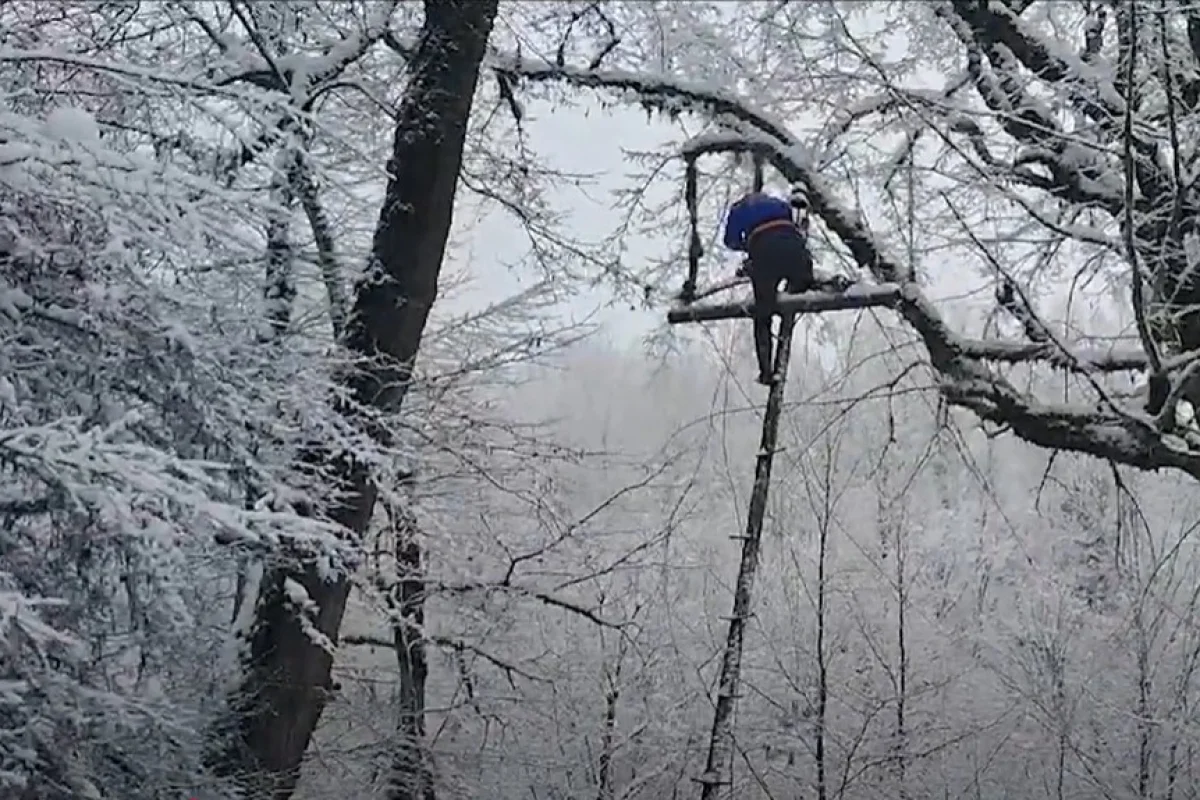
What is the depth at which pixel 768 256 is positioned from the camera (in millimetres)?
5047

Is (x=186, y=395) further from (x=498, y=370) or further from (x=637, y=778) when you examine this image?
(x=637, y=778)

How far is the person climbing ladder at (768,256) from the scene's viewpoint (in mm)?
5066

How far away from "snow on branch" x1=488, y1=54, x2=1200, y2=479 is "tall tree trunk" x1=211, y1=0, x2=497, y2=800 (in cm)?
154

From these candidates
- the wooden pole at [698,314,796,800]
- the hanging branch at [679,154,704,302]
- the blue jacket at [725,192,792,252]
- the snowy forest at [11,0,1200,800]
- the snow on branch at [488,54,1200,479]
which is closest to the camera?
the snowy forest at [11,0,1200,800]

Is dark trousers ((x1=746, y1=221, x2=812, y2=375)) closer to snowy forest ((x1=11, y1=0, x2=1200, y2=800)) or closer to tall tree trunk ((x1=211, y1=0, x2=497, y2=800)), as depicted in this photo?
snowy forest ((x1=11, y1=0, x2=1200, y2=800))

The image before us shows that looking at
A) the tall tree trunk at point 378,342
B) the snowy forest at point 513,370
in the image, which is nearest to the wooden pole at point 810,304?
the snowy forest at point 513,370

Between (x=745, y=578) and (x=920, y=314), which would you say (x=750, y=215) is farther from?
(x=745, y=578)

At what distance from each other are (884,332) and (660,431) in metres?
17.4

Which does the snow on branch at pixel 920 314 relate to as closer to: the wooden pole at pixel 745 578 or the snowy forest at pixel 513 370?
the snowy forest at pixel 513 370

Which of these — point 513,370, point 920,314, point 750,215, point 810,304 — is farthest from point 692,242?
point 513,370

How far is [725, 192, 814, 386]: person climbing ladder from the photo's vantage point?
507 centimetres

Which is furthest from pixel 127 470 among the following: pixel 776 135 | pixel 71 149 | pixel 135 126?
pixel 776 135

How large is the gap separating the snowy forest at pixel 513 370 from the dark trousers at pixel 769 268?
0.13 meters

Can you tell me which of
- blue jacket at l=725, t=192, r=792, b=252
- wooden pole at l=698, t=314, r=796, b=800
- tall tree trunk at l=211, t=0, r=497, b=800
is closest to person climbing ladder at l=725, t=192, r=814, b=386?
blue jacket at l=725, t=192, r=792, b=252
